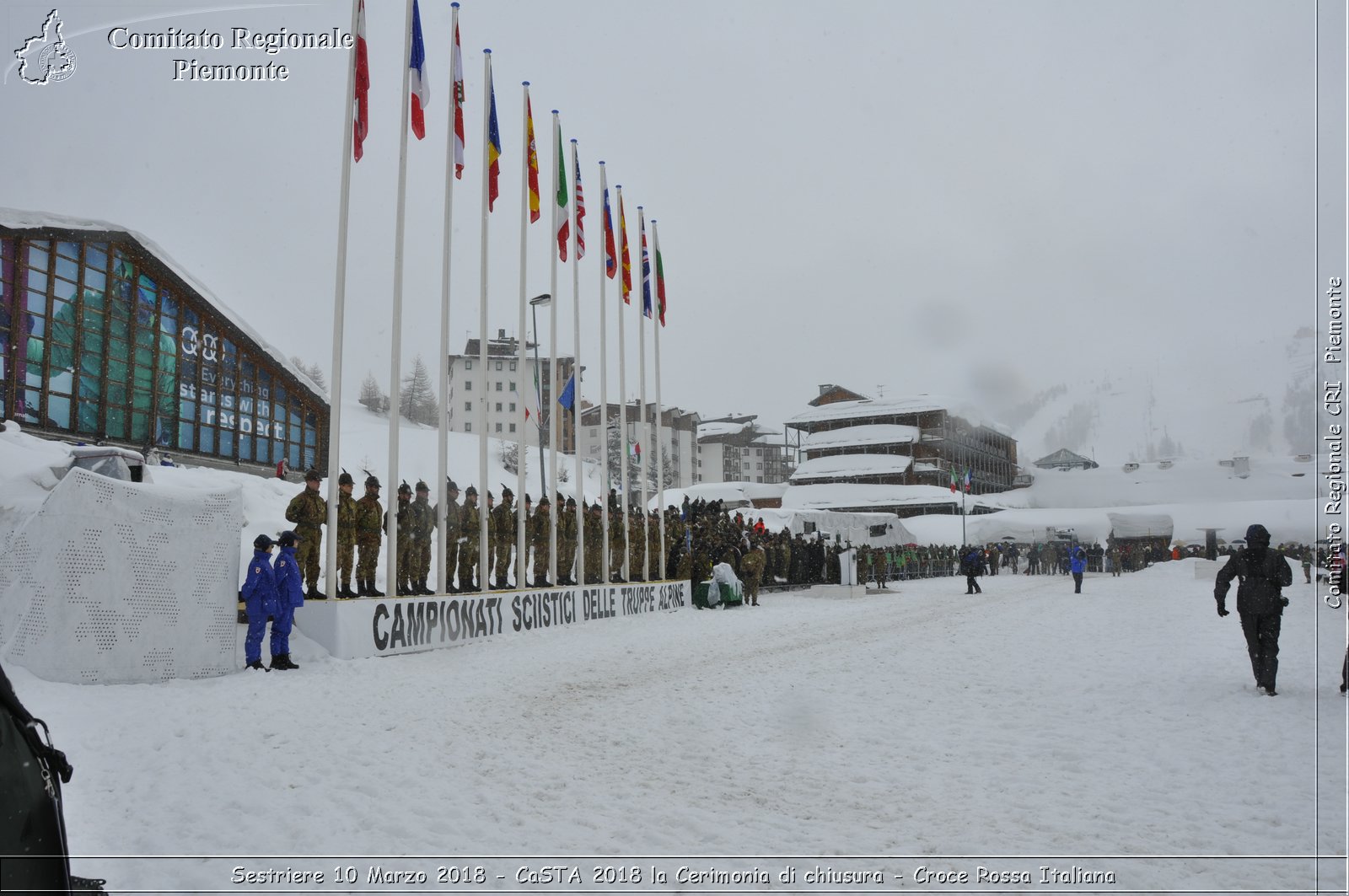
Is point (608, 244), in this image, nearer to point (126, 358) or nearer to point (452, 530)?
point (452, 530)

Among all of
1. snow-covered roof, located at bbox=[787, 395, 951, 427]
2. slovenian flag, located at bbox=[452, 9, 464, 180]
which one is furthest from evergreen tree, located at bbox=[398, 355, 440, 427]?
slovenian flag, located at bbox=[452, 9, 464, 180]

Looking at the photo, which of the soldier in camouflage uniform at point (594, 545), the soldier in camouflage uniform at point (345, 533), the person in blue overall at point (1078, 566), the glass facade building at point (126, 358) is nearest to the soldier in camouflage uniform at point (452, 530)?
the soldier in camouflage uniform at point (345, 533)

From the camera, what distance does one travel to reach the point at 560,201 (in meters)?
19.2

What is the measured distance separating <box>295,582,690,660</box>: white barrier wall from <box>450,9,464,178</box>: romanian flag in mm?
7418

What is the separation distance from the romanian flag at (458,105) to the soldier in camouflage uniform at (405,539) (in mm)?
5662

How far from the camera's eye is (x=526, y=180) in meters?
18.0

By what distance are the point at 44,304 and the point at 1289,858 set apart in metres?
27.9

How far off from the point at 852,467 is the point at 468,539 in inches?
2286

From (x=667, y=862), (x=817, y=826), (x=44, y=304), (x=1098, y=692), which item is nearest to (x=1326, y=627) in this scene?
(x=1098, y=692)

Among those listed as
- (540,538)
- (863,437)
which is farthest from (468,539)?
(863,437)

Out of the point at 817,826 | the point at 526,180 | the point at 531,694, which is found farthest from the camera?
the point at 526,180

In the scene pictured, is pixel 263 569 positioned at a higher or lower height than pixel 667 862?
higher

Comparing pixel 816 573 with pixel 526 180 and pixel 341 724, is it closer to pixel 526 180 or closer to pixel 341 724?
pixel 526 180

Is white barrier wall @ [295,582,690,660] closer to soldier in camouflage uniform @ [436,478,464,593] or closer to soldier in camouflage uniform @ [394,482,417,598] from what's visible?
soldier in camouflage uniform @ [394,482,417,598]
